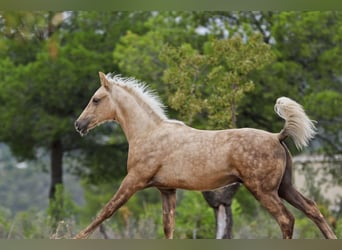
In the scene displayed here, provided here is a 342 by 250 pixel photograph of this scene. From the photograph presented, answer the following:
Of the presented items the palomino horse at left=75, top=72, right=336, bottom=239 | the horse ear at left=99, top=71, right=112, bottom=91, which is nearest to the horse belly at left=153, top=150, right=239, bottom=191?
the palomino horse at left=75, top=72, right=336, bottom=239

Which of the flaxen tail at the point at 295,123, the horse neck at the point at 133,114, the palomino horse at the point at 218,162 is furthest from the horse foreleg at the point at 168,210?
the flaxen tail at the point at 295,123

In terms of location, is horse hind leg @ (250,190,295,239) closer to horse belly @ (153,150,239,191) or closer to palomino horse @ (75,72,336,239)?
palomino horse @ (75,72,336,239)

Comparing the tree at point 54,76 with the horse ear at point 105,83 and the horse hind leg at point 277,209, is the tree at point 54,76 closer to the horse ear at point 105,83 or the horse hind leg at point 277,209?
the horse ear at point 105,83

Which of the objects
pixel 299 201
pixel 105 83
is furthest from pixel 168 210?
pixel 105 83

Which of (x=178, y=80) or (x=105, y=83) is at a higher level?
(x=105, y=83)

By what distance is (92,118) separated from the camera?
23.0ft

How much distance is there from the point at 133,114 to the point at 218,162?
0.94 meters

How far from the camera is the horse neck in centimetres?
690

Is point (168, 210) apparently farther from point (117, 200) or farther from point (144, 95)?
point (144, 95)

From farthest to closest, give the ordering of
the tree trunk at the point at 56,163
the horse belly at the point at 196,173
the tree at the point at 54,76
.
Result: 1. the tree trunk at the point at 56,163
2. the tree at the point at 54,76
3. the horse belly at the point at 196,173

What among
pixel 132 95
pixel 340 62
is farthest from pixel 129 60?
pixel 132 95

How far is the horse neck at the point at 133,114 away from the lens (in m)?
6.90

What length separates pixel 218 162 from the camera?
21.4 ft

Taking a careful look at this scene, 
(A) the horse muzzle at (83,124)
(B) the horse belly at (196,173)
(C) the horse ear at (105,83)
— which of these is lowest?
(B) the horse belly at (196,173)
